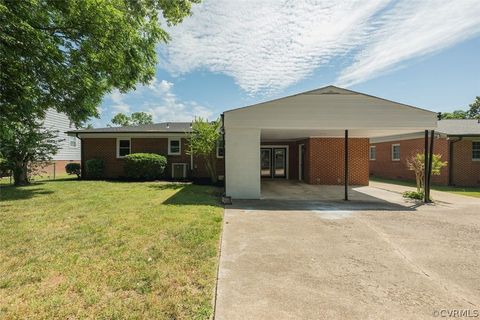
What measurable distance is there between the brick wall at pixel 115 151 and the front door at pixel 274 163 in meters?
4.44

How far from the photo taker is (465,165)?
50.5 feet

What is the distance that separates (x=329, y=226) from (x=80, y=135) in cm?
1570

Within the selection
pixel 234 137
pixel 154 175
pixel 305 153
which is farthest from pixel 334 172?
pixel 154 175

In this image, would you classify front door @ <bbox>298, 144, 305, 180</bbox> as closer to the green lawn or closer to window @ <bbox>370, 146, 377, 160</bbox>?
window @ <bbox>370, 146, 377, 160</bbox>

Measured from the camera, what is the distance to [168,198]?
9.38m

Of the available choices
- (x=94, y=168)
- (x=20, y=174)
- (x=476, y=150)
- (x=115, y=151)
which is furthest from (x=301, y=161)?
(x=20, y=174)

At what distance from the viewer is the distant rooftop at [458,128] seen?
14945 mm

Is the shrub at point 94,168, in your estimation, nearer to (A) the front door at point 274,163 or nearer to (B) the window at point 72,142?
(A) the front door at point 274,163

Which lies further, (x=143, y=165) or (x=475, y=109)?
(x=475, y=109)

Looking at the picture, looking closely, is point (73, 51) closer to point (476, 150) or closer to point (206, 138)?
point (206, 138)

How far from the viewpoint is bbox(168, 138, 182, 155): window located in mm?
16516

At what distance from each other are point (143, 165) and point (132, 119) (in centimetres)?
5364

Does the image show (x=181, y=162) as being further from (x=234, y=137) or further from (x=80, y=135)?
(x=234, y=137)
